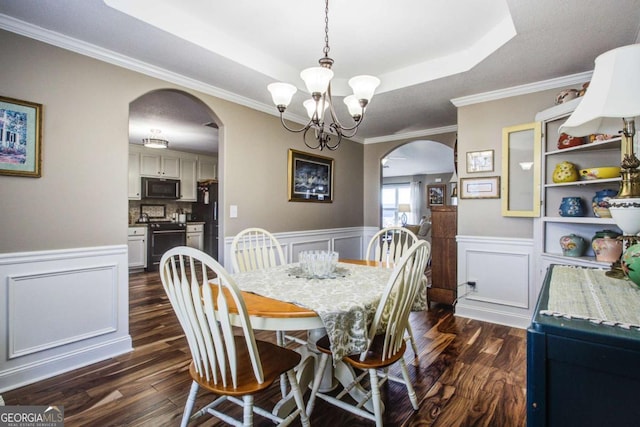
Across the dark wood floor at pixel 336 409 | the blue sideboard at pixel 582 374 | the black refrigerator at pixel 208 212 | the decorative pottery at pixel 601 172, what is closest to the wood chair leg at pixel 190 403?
the dark wood floor at pixel 336 409

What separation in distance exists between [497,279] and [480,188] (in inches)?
36.1

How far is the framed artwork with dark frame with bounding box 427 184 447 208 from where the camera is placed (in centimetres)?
1041

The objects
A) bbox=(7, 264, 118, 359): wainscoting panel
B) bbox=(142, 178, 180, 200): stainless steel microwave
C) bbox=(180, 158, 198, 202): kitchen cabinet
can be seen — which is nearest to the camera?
bbox=(7, 264, 118, 359): wainscoting panel

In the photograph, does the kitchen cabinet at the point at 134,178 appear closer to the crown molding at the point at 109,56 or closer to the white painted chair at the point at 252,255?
the crown molding at the point at 109,56

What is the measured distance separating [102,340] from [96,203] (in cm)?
101

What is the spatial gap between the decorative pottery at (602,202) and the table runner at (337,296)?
5.02ft

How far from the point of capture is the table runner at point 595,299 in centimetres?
69

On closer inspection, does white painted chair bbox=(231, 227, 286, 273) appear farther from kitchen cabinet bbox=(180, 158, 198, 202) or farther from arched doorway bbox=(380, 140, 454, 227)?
arched doorway bbox=(380, 140, 454, 227)

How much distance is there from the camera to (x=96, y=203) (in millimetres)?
2332

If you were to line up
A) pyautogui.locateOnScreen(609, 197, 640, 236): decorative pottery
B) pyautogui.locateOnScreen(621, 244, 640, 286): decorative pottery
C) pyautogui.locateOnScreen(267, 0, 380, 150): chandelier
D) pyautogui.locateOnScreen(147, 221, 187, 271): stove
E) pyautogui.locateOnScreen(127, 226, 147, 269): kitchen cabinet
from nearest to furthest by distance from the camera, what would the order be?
1. pyautogui.locateOnScreen(621, 244, 640, 286): decorative pottery
2. pyautogui.locateOnScreen(609, 197, 640, 236): decorative pottery
3. pyautogui.locateOnScreen(267, 0, 380, 150): chandelier
4. pyautogui.locateOnScreen(127, 226, 147, 269): kitchen cabinet
5. pyautogui.locateOnScreen(147, 221, 187, 271): stove

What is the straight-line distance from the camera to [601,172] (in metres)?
2.36

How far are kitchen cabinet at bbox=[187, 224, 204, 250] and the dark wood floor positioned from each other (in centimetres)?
361

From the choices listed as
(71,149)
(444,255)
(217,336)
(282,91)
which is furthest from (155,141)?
(217,336)

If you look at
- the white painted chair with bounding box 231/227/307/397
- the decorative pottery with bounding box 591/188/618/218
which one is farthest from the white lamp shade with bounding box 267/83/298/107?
the decorative pottery with bounding box 591/188/618/218
